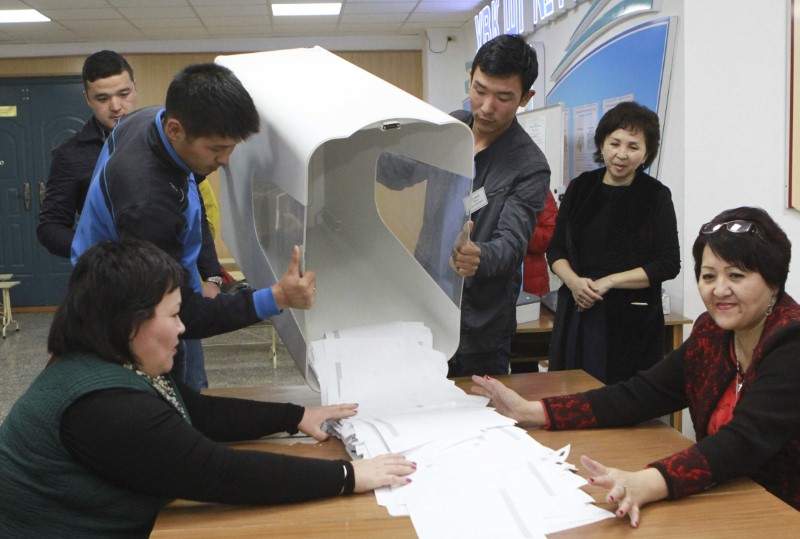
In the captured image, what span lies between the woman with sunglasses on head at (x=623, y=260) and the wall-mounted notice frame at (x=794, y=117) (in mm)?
497

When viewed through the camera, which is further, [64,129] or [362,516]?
[64,129]

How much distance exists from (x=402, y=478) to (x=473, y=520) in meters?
→ 0.17

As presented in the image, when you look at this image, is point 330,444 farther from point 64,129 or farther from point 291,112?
point 64,129

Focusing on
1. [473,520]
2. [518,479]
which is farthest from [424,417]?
[473,520]

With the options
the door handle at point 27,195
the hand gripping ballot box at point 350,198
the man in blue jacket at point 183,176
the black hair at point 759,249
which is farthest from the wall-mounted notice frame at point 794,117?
the door handle at point 27,195

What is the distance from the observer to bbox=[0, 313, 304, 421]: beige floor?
5.03 meters

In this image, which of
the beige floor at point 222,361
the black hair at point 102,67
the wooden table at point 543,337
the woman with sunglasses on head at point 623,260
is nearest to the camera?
the black hair at point 102,67

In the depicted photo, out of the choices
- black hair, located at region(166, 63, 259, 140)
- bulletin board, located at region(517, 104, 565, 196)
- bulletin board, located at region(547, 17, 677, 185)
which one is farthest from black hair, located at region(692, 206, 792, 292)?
bulletin board, located at region(517, 104, 565, 196)

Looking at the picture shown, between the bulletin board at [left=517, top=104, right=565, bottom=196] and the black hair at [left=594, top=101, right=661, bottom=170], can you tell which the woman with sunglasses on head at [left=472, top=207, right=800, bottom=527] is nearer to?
the black hair at [left=594, top=101, right=661, bottom=170]

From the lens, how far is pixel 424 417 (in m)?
1.48

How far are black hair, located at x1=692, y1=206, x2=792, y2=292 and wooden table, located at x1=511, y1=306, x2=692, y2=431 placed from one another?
1.65 meters

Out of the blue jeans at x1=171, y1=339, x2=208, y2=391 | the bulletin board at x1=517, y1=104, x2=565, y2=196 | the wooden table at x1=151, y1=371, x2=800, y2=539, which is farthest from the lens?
the bulletin board at x1=517, y1=104, x2=565, y2=196

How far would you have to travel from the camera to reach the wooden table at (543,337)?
3.06 metres

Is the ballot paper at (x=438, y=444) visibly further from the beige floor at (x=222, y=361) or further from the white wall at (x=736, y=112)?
the beige floor at (x=222, y=361)
